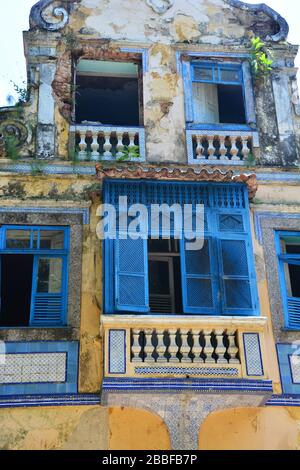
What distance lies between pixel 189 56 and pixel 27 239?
4277mm

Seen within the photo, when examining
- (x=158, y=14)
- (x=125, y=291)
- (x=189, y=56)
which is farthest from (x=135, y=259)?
(x=158, y=14)

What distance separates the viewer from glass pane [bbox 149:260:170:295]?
11016 mm

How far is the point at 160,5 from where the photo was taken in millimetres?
12727

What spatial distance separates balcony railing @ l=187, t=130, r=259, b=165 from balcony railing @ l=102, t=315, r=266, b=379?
3.03 m

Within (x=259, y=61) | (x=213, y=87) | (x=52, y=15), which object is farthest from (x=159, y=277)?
(x=52, y=15)

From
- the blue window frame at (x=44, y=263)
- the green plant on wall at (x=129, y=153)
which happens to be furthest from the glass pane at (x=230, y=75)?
the blue window frame at (x=44, y=263)

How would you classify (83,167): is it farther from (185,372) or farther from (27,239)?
(185,372)

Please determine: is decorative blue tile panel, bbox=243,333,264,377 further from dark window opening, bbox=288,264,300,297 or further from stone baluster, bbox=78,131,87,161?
stone baluster, bbox=78,131,87,161

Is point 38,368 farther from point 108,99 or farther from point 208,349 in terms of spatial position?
point 108,99

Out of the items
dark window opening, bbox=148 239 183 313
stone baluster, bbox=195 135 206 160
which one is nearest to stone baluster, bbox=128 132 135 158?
stone baluster, bbox=195 135 206 160

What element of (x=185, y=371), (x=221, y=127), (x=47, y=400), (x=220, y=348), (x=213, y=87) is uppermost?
(x=213, y=87)

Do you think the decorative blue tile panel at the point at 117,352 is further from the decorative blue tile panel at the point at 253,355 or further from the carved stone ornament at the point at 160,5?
the carved stone ornament at the point at 160,5

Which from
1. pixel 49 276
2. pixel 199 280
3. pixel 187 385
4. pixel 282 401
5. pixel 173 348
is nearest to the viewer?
pixel 187 385

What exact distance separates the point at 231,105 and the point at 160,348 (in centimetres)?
540
